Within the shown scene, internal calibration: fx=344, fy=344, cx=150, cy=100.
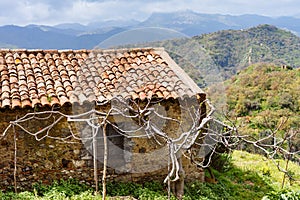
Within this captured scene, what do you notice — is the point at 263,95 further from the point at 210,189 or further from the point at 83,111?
the point at 83,111

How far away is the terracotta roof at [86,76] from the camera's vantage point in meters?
6.72

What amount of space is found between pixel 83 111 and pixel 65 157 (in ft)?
3.33

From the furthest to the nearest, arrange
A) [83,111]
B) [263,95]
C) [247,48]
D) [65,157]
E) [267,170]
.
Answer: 1. [247,48]
2. [263,95]
3. [267,170]
4. [65,157]
5. [83,111]

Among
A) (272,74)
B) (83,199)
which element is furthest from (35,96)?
(272,74)

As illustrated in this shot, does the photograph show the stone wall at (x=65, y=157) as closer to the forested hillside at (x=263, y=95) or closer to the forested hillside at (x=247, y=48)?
the forested hillside at (x=263, y=95)

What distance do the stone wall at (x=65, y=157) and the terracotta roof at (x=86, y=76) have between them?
324 millimetres

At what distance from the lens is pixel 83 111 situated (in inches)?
262

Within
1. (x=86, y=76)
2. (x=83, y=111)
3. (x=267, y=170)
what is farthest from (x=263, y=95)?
(x=83, y=111)

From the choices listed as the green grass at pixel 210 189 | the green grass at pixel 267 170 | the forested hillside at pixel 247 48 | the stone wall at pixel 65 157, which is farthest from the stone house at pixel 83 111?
the forested hillside at pixel 247 48

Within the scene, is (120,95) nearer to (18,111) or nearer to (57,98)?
(57,98)

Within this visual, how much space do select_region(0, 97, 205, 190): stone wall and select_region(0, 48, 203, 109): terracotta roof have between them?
0.32 meters

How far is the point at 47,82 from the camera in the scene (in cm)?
723

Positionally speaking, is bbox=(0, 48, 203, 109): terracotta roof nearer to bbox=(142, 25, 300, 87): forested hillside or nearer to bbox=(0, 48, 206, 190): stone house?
bbox=(0, 48, 206, 190): stone house

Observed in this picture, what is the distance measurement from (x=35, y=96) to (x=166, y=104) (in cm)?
258
